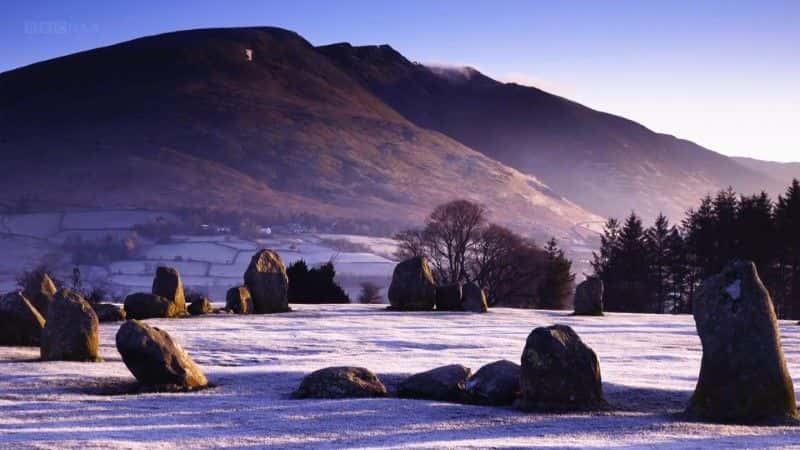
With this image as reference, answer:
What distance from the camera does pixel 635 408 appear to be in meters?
18.5

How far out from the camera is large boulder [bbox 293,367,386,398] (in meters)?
19.1

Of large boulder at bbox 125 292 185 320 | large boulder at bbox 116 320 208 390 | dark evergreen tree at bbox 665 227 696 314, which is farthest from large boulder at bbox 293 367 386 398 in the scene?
dark evergreen tree at bbox 665 227 696 314

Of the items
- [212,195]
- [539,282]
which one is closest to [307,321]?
[539,282]

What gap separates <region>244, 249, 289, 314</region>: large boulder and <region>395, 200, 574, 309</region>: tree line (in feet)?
88.5

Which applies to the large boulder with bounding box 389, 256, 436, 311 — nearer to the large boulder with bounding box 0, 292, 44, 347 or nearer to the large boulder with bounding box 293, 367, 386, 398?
the large boulder with bounding box 0, 292, 44, 347

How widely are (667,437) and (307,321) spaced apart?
23.0 metres

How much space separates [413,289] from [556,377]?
88.1 ft

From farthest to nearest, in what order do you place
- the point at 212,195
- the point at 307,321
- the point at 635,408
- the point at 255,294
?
the point at 212,195, the point at 255,294, the point at 307,321, the point at 635,408

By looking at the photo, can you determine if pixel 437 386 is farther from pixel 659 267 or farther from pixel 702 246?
pixel 659 267

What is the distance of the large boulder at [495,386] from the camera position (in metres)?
18.9

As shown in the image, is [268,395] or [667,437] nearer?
[667,437]

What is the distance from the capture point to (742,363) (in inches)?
674

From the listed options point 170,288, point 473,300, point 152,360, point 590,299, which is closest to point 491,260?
point 590,299

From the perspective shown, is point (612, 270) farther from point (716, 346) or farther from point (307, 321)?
point (716, 346)
